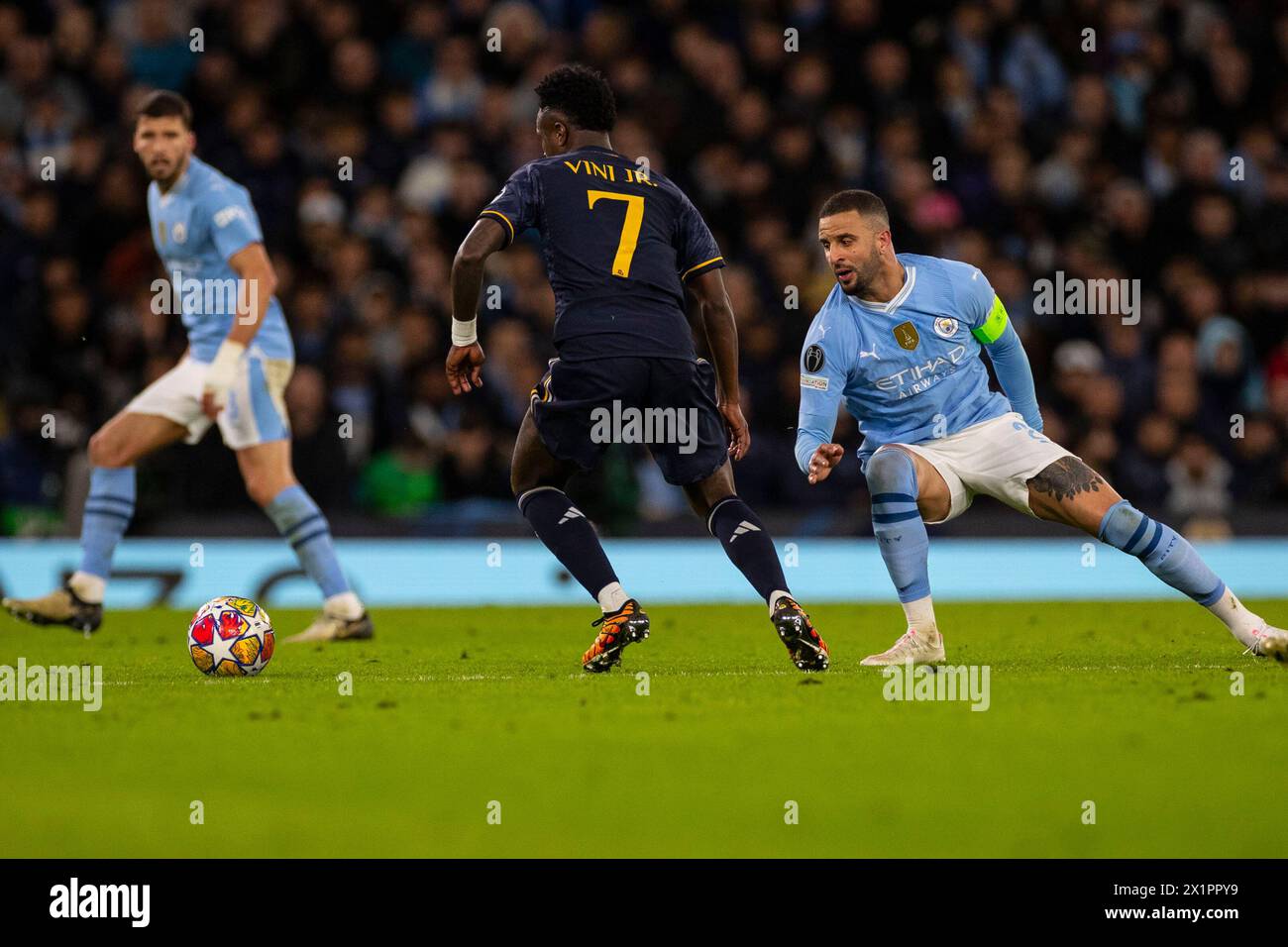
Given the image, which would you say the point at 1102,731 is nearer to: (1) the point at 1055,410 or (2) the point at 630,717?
(2) the point at 630,717

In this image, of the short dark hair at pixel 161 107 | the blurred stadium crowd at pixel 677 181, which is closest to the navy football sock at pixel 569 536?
the short dark hair at pixel 161 107

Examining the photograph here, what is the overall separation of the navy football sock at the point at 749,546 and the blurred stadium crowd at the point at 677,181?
5.28m

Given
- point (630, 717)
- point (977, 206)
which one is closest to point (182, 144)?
point (630, 717)

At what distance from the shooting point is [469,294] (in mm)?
6621

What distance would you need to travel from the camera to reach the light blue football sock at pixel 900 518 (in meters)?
6.88

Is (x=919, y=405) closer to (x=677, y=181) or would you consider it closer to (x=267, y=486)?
(x=267, y=486)

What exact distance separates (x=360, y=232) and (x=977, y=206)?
197 inches

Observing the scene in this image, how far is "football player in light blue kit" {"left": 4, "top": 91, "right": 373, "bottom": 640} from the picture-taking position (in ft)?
27.3

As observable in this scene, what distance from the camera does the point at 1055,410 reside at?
13.0 m

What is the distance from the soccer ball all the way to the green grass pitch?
13 cm

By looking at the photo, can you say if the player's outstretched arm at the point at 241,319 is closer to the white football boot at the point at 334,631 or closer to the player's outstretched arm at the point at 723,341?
the white football boot at the point at 334,631

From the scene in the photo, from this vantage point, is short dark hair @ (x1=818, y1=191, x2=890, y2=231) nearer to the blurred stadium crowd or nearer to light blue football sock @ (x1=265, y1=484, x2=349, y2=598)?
light blue football sock @ (x1=265, y1=484, x2=349, y2=598)

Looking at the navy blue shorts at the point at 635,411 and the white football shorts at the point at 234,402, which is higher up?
the white football shorts at the point at 234,402

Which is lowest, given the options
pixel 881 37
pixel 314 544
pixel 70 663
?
pixel 70 663
